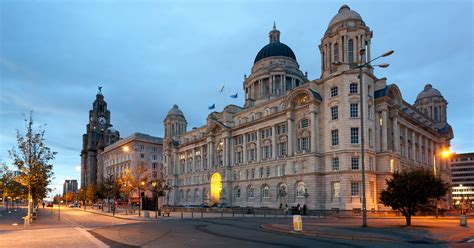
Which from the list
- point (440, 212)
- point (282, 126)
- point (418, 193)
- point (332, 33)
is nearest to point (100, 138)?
point (282, 126)

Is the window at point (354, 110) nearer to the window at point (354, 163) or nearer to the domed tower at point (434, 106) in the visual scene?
the window at point (354, 163)

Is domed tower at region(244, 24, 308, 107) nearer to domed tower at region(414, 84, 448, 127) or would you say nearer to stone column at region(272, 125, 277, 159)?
stone column at region(272, 125, 277, 159)

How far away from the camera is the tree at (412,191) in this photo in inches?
1174

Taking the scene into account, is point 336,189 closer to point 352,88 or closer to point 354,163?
point 354,163

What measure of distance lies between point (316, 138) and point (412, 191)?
3745cm

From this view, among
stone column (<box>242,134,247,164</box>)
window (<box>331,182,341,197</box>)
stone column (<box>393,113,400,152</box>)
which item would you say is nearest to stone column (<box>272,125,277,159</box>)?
stone column (<box>242,134,247,164</box>)

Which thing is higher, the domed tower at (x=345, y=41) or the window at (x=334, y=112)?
the domed tower at (x=345, y=41)

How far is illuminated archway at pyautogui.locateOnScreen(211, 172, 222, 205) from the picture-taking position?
92.2 metres

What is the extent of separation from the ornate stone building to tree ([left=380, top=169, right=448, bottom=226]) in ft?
59.4

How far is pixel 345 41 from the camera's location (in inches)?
2635

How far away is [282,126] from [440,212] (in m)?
32.9

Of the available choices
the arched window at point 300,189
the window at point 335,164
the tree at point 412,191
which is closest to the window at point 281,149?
the arched window at point 300,189

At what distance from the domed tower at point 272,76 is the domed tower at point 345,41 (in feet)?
93.8

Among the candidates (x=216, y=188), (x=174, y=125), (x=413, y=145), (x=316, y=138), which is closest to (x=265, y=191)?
(x=316, y=138)
